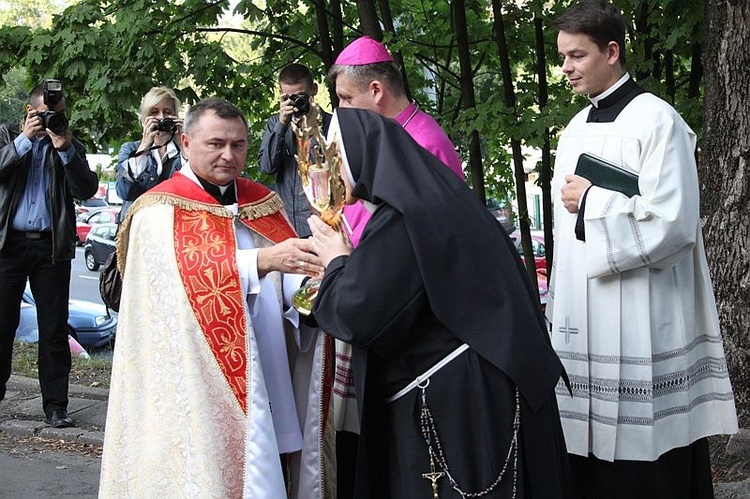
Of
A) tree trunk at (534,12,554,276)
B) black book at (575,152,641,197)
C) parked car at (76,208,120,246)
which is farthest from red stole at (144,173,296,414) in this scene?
parked car at (76,208,120,246)

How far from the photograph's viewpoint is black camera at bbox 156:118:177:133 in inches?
236

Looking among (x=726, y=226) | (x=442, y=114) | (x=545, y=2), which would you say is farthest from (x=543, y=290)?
(x=726, y=226)

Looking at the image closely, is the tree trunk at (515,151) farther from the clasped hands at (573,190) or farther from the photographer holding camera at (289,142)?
the clasped hands at (573,190)

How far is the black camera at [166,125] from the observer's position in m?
5.99

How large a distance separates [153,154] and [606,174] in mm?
2898

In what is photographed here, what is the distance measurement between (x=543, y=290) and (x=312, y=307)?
1042 centimetres

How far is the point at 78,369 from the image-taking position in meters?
8.80

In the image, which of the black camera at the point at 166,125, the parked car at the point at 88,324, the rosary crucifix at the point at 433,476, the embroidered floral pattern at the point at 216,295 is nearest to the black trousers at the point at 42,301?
the black camera at the point at 166,125

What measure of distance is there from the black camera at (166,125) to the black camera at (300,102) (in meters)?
0.73

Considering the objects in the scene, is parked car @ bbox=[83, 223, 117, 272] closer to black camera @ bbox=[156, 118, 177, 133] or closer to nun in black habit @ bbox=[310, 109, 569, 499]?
black camera @ bbox=[156, 118, 177, 133]

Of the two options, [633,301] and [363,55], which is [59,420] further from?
[633,301]

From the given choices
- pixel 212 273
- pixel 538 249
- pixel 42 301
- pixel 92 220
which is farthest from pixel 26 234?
pixel 92 220

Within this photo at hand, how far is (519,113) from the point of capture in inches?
318

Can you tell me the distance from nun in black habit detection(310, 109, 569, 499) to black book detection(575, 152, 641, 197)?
94cm
